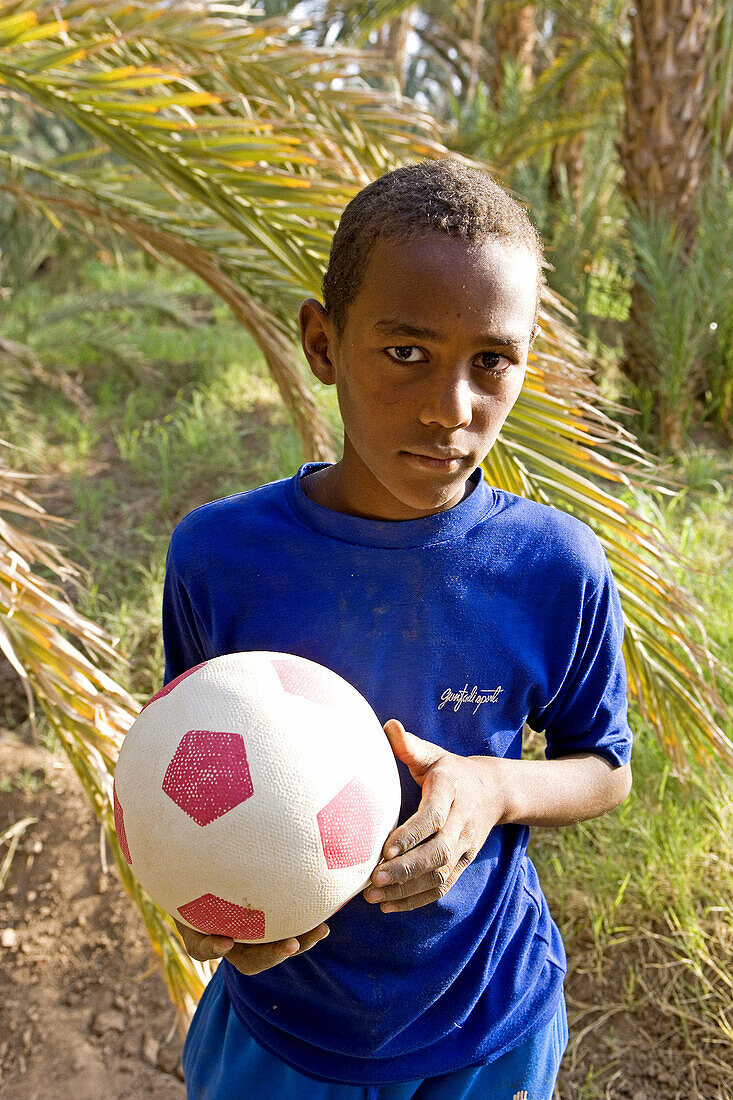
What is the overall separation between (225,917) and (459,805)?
0.30m

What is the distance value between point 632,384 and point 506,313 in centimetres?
447

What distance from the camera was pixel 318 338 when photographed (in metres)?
1.37

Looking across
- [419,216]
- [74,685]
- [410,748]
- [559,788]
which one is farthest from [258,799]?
[74,685]

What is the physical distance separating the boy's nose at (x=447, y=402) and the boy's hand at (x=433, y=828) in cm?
37

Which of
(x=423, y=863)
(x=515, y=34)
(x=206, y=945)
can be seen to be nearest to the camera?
(x=423, y=863)

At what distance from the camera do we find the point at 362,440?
49.6 inches

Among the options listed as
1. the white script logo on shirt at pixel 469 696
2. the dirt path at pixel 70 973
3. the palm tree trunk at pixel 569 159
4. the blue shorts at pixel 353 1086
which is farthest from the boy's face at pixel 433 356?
the palm tree trunk at pixel 569 159

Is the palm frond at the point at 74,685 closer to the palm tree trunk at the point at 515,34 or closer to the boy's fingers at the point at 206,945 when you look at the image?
the boy's fingers at the point at 206,945

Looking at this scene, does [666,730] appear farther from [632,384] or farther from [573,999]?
[632,384]

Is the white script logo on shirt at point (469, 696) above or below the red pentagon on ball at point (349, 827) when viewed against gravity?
above

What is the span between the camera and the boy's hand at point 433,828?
40.8 inches

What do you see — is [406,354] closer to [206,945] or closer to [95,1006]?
[206,945]

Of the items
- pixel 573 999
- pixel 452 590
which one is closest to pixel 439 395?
pixel 452 590

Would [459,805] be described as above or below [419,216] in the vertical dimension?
below
